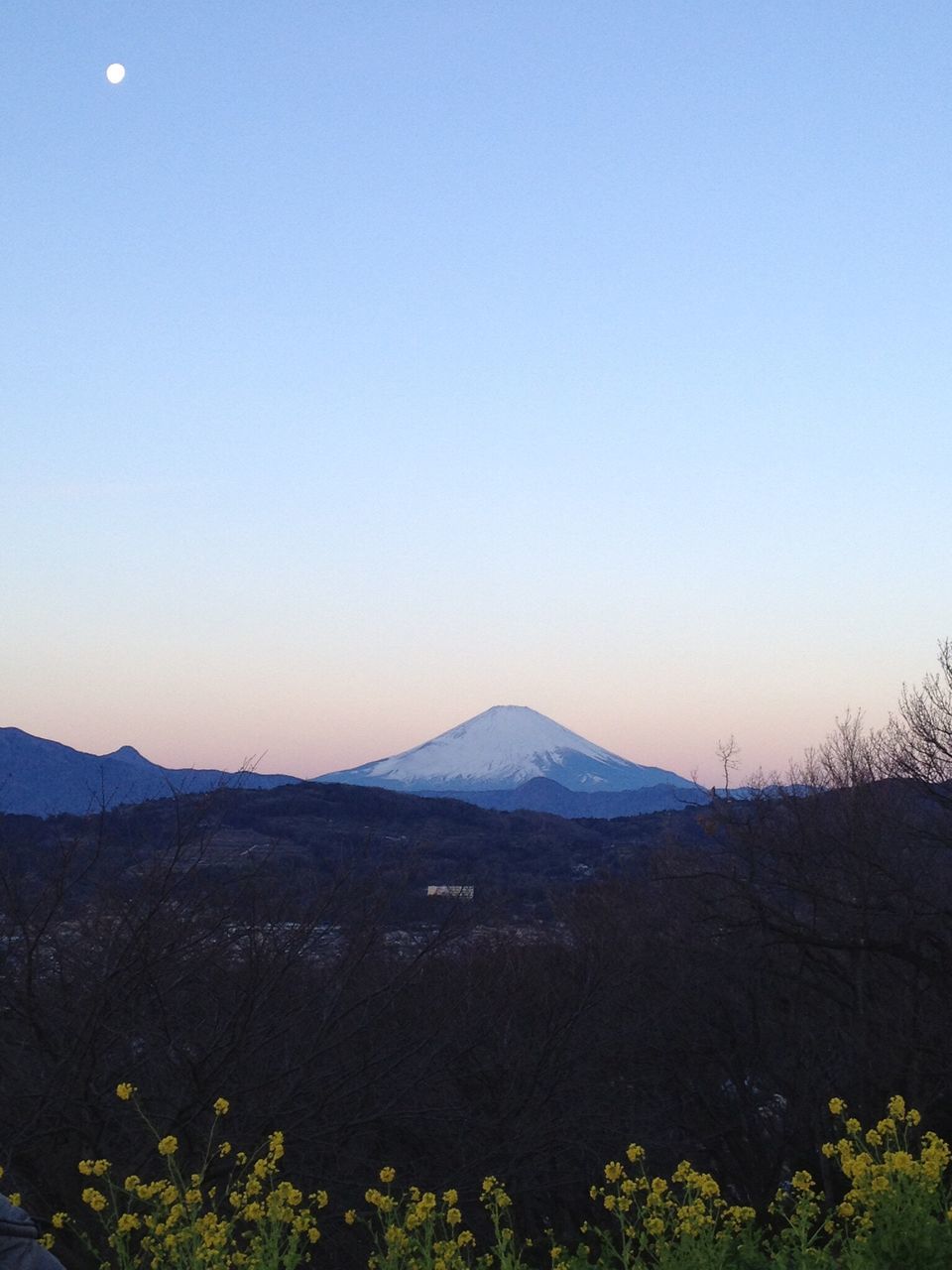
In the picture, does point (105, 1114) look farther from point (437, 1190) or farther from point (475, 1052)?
point (475, 1052)

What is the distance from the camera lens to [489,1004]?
19.2 m

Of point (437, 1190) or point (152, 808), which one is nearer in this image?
point (437, 1190)

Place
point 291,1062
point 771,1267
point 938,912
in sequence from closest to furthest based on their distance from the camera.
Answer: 1. point 771,1267
2. point 291,1062
3. point 938,912

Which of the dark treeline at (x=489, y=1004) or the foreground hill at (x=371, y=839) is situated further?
the foreground hill at (x=371, y=839)

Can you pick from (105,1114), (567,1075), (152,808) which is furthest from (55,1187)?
(152,808)

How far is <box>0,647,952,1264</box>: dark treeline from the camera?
10.4 m

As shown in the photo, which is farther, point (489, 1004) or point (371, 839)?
point (489, 1004)

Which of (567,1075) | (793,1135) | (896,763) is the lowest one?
(793,1135)

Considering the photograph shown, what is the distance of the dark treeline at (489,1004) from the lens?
10.4 metres

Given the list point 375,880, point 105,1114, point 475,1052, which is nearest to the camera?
point 105,1114

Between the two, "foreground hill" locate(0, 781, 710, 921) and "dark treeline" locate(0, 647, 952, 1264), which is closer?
"dark treeline" locate(0, 647, 952, 1264)

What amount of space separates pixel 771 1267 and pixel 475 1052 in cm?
1341

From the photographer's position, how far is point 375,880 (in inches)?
531

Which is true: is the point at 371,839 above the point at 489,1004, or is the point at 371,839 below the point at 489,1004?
above
